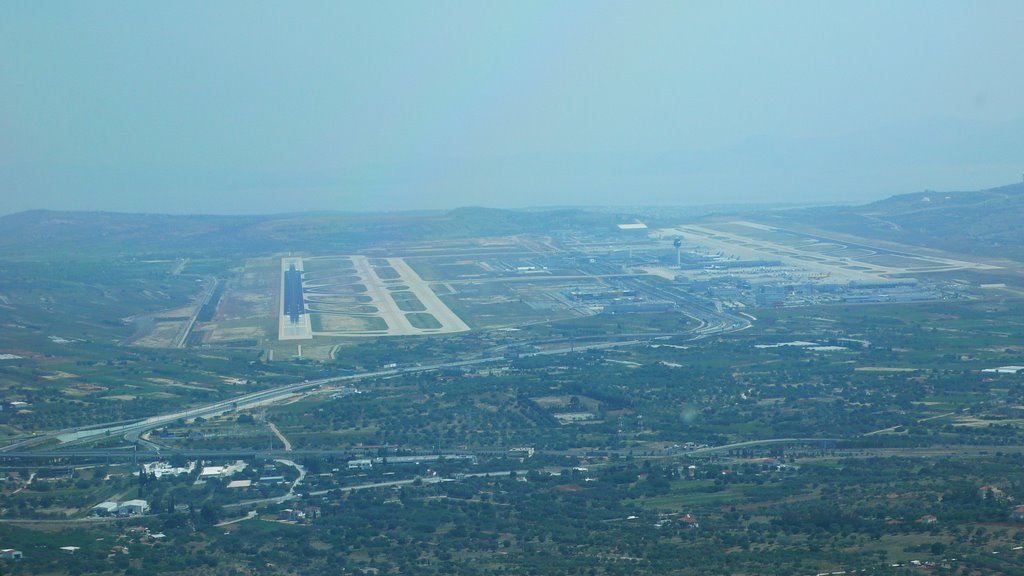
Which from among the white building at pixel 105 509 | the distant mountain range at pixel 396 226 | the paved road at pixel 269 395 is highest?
the distant mountain range at pixel 396 226

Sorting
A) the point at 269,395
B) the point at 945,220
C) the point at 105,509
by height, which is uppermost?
the point at 945,220

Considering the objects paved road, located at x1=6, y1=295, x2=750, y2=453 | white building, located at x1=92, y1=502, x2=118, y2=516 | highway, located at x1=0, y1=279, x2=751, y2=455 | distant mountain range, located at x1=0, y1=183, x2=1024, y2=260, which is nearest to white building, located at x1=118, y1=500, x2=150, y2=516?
white building, located at x1=92, y1=502, x2=118, y2=516

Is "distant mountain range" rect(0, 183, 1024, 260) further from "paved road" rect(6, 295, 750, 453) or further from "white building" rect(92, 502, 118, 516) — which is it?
"white building" rect(92, 502, 118, 516)

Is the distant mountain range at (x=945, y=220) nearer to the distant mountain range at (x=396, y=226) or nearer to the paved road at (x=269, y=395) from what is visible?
the distant mountain range at (x=396, y=226)

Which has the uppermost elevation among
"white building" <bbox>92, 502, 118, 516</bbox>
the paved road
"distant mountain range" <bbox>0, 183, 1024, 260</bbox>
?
"distant mountain range" <bbox>0, 183, 1024, 260</bbox>

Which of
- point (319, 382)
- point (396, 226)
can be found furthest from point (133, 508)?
point (396, 226)

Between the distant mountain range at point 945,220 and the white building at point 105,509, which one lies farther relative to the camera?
the distant mountain range at point 945,220

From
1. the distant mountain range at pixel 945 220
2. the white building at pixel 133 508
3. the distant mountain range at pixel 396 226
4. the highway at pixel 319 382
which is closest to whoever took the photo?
the white building at pixel 133 508

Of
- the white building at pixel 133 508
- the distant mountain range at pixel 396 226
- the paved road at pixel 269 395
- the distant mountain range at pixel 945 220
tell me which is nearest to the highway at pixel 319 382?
the paved road at pixel 269 395

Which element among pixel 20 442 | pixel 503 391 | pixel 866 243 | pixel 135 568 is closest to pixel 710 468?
pixel 503 391

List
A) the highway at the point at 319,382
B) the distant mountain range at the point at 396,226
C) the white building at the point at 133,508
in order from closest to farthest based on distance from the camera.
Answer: the white building at the point at 133,508 < the highway at the point at 319,382 < the distant mountain range at the point at 396,226

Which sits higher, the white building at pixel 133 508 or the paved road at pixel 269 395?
the paved road at pixel 269 395

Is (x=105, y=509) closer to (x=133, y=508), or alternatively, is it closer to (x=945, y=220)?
(x=133, y=508)
